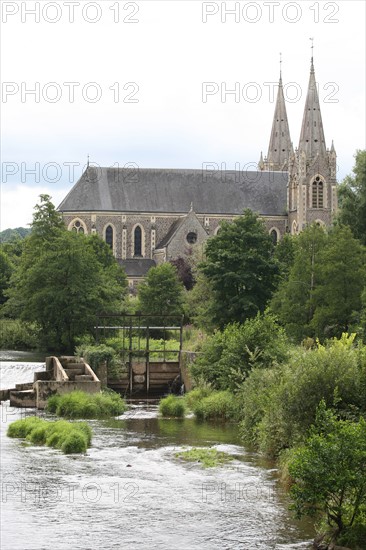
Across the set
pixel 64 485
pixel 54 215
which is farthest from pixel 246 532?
pixel 54 215

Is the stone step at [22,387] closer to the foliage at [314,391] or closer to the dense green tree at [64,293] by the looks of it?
the foliage at [314,391]

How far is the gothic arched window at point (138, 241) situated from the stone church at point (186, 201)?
12 cm

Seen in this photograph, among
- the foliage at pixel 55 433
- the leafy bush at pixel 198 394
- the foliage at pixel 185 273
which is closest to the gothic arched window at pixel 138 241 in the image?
the foliage at pixel 185 273

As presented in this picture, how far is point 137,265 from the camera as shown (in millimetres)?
123188

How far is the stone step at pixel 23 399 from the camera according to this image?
44406 mm

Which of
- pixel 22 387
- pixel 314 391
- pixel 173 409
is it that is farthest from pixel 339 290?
pixel 314 391

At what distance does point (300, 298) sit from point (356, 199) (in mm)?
16640

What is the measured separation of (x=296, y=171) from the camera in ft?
416

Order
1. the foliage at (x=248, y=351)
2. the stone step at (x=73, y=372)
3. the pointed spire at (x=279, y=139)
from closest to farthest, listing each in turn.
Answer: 1. the foliage at (x=248, y=351)
2. the stone step at (x=73, y=372)
3. the pointed spire at (x=279, y=139)

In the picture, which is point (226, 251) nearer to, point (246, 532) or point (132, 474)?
point (132, 474)

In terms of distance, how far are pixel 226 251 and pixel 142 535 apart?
36.4m

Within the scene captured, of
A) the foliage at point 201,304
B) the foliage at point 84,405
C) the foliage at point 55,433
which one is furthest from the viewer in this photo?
the foliage at point 201,304

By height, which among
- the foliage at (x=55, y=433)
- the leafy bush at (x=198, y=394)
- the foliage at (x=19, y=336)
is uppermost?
the foliage at (x=19, y=336)

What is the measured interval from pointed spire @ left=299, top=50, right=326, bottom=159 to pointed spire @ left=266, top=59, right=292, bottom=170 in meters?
16.6
